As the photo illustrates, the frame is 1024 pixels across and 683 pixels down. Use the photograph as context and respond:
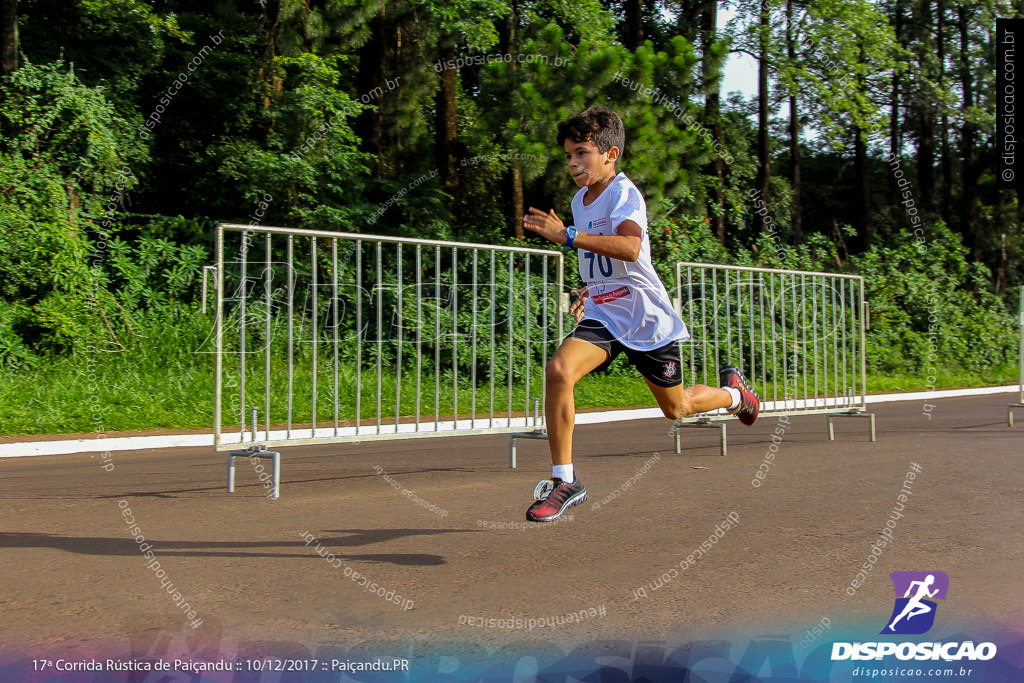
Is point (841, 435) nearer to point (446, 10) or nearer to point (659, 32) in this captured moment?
point (446, 10)

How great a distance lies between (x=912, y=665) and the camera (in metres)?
3.15

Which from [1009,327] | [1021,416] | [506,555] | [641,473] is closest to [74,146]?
[641,473]

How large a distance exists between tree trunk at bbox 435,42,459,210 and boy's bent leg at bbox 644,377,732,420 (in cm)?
1262

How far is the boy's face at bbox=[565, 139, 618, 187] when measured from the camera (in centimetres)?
511

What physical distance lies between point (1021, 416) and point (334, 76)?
12.0 m

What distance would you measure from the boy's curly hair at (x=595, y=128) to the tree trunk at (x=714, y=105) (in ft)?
45.8

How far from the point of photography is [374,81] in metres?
18.4

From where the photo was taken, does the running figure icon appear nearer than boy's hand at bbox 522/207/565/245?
Yes

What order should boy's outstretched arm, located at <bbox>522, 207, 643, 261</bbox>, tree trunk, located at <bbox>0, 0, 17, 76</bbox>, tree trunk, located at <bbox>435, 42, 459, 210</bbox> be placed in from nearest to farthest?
boy's outstretched arm, located at <bbox>522, 207, 643, 261</bbox> → tree trunk, located at <bbox>0, 0, 17, 76</bbox> → tree trunk, located at <bbox>435, 42, 459, 210</bbox>

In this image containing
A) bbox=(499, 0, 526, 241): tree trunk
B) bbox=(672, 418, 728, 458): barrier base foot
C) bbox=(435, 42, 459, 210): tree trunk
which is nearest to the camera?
bbox=(672, 418, 728, 458): barrier base foot

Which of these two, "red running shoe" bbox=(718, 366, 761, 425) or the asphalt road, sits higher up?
"red running shoe" bbox=(718, 366, 761, 425)

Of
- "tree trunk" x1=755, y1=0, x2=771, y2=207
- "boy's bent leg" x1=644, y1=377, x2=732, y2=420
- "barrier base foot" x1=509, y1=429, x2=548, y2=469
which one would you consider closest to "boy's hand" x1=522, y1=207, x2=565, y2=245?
"boy's bent leg" x1=644, y1=377, x2=732, y2=420

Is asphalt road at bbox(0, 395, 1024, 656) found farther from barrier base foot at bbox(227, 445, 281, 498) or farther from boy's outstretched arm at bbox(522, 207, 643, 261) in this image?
boy's outstretched arm at bbox(522, 207, 643, 261)

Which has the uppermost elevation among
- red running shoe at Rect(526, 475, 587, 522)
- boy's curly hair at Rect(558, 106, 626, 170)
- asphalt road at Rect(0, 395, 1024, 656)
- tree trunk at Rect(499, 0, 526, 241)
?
tree trunk at Rect(499, 0, 526, 241)
